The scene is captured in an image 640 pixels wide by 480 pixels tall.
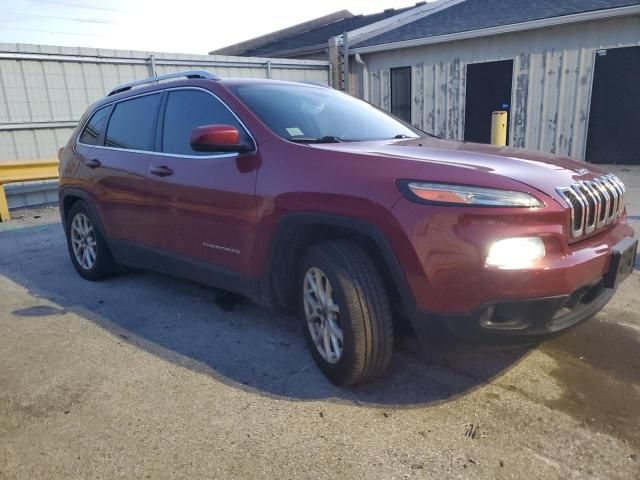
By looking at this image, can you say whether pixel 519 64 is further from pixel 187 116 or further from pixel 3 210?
pixel 3 210

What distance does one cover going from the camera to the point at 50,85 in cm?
939

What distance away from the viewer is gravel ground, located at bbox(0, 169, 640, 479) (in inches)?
84.7

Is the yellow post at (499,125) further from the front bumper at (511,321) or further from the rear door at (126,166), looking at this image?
the front bumper at (511,321)

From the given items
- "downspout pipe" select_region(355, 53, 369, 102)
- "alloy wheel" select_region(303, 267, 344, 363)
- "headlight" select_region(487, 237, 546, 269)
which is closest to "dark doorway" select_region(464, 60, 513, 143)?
"downspout pipe" select_region(355, 53, 369, 102)

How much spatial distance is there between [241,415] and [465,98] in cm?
1135

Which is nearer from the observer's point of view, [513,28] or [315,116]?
[315,116]

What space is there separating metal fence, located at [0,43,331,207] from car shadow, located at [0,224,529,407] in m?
5.05

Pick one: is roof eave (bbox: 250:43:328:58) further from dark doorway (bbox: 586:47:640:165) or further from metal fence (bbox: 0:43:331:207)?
dark doorway (bbox: 586:47:640:165)

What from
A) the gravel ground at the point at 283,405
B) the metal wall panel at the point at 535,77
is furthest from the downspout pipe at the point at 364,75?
the gravel ground at the point at 283,405

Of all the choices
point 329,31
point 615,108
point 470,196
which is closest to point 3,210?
point 470,196

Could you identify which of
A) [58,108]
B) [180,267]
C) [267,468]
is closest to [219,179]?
[180,267]

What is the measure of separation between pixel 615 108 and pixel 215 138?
1016 centimetres

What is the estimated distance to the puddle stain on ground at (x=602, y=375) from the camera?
7.84 ft

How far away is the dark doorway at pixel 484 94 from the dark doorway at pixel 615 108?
1832 mm
